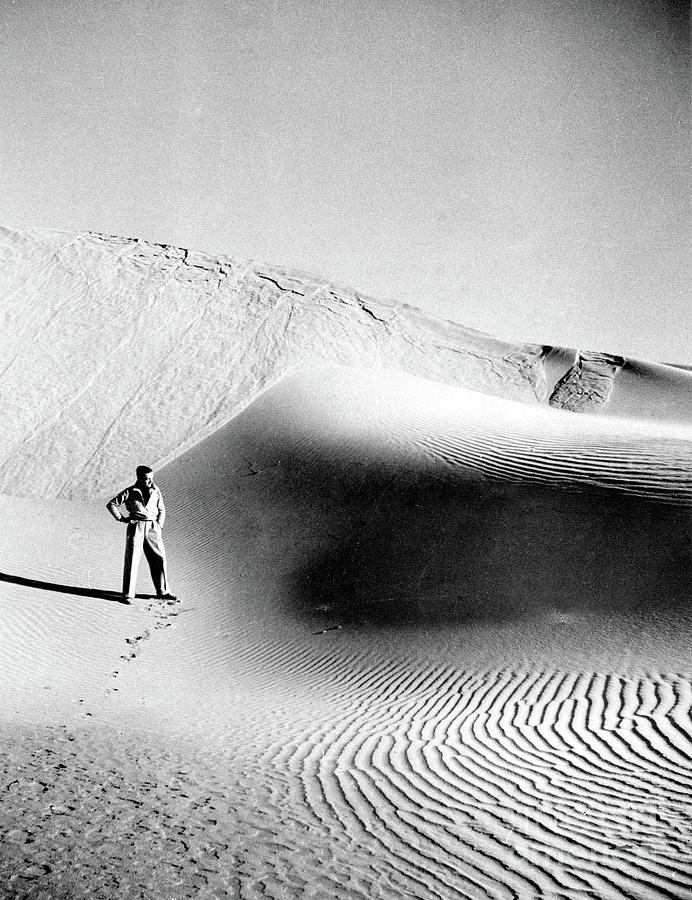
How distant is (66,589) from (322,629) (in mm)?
4479

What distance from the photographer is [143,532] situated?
37.9 feet

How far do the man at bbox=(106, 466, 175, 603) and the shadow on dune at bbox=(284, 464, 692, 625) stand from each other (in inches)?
83.4

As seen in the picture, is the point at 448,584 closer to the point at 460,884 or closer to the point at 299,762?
the point at 299,762

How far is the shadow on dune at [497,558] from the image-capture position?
921 cm

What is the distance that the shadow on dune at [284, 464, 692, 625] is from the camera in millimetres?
9211

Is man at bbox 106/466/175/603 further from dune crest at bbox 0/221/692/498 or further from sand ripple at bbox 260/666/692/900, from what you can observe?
dune crest at bbox 0/221/692/498

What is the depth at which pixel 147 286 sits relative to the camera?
81.1 feet

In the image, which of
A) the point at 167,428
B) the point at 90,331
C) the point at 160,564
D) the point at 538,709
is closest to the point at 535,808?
the point at 538,709

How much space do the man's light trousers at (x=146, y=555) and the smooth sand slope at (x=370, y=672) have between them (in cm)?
46

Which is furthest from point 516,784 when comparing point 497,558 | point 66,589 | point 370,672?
point 66,589

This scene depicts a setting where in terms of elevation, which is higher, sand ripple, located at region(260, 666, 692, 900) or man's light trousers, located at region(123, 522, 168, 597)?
man's light trousers, located at region(123, 522, 168, 597)

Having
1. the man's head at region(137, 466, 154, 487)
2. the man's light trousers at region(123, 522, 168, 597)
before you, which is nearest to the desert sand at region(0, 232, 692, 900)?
the man's light trousers at region(123, 522, 168, 597)

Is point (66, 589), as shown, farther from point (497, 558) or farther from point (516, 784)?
point (516, 784)

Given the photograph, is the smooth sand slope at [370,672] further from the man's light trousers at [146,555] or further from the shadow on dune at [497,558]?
the man's light trousers at [146,555]
